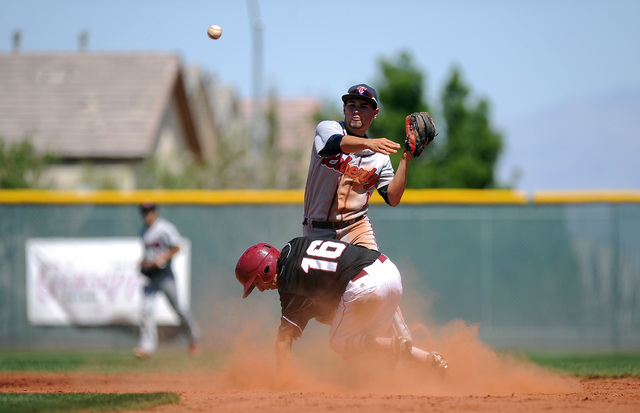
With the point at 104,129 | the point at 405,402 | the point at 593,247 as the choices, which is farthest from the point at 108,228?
the point at 104,129

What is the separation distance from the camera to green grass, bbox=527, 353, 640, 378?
7.99 m

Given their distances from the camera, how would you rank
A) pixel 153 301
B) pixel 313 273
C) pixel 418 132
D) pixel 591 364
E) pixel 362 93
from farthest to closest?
pixel 153 301
pixel 591 364
pixel 362 93
pixel 418 132
pixel 313 273

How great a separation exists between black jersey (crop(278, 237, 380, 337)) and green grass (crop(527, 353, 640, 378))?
3286 mm

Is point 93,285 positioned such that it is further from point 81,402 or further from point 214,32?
point 81,402

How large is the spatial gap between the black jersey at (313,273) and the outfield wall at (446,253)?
728 centimetres

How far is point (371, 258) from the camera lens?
5754mm

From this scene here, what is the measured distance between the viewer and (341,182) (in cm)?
637

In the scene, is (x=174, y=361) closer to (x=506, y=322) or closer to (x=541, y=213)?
(x=506, y=322)

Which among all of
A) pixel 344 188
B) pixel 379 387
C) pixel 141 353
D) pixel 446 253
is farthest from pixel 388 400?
pixel 446 253

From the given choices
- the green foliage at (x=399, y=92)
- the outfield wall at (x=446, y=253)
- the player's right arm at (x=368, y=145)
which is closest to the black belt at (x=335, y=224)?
the player's right arm at (x=368, y=145)

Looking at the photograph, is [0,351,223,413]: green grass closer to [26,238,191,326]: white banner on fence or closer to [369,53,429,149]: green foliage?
[26,238,191,326]: white banner on fence

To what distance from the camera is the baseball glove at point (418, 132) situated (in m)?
5.95

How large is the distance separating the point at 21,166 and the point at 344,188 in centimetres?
1510

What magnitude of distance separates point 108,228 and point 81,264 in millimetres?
738
